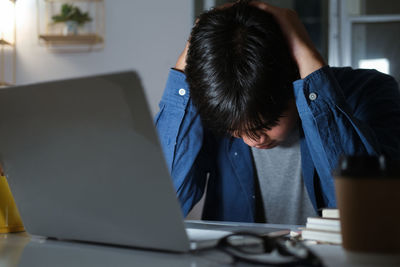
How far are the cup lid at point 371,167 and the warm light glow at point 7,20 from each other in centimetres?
258

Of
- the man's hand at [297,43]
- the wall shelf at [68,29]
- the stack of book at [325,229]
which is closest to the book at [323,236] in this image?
the stack of book at [325,229]

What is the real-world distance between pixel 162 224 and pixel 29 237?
32cm

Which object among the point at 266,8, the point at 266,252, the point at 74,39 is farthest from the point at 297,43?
the point at 74,39

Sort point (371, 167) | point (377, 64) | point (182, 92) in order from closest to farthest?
point (371, 167)
point (182, 92)
point (377, 64)

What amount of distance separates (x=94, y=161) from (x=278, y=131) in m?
0.55

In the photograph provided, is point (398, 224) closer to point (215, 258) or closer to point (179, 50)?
point (215, 258)

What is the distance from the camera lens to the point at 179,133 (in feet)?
3.72

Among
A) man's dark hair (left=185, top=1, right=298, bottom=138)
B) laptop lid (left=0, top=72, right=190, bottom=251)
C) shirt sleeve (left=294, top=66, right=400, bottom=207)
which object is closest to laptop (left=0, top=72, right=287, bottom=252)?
laptop lid (left=0, top=72, right=190, bottom=251)

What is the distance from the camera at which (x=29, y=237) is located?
69 centimetres

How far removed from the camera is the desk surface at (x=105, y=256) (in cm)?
47

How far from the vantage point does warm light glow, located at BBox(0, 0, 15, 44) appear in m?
2.55

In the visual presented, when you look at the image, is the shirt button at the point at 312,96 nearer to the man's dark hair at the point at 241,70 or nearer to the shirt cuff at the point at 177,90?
the man's dark hair at the point at 241,70

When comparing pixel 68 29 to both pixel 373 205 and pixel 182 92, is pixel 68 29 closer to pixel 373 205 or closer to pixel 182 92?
pixel 182 92

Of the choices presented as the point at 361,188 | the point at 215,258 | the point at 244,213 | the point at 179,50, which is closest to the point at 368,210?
the point at 361,188
